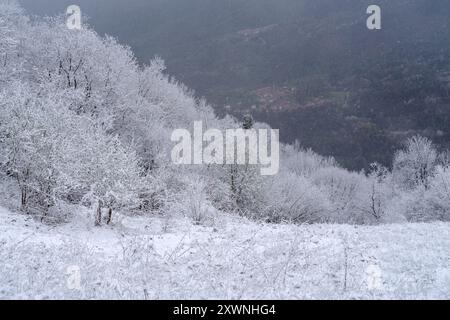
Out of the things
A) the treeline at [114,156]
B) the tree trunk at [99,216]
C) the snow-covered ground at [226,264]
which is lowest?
the snow-covered ground at [226,264]

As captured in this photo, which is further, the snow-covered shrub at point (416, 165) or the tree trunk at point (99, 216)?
the snow-covered shrub at point (416, 165)

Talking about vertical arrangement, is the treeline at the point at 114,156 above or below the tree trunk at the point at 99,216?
above

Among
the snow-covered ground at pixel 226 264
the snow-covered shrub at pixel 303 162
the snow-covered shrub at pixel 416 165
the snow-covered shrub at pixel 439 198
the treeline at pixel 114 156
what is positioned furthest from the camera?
the snow-covered shrub at pixel 303 162

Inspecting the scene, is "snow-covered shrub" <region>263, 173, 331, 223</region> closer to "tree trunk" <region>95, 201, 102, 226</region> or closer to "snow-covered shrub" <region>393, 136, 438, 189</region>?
"tree trunk" <region>95, 201, 102, 226</region>

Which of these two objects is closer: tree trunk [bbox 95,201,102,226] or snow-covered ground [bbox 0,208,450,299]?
snow-covered ground [bbox 0,208,450,299]

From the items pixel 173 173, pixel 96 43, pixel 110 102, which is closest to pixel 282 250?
pixel 173 173

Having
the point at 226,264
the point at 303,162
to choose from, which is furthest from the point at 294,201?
the point at 303,162

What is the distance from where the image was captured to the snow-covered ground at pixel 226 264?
9.38m

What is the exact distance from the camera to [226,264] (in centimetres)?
1166

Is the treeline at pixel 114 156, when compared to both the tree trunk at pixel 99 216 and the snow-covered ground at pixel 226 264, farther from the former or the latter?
the snow-covered ground at pixel 226 264

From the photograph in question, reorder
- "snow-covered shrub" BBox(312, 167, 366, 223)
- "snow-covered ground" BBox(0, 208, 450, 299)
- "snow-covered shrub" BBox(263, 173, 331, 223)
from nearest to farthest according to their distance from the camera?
"snow-covered ground" BBox(0, 208, 450, 299) < "snow-covered shrub" BBox(263, 173, 331, 223) < "snow-covered shrub" BBox(312, 167, 366, 223)

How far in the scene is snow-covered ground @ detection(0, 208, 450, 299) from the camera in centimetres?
938

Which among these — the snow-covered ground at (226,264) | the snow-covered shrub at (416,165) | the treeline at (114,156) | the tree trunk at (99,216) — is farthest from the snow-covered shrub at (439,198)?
the tree trunk at (99,216)

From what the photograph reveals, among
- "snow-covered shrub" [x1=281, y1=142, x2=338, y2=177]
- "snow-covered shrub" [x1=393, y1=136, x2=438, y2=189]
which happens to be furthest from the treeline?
"snow-covered shrub" [x1=281, y1=142, x2=338, y2=177]
